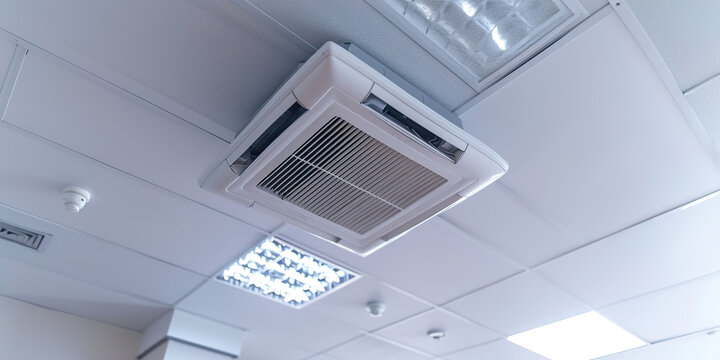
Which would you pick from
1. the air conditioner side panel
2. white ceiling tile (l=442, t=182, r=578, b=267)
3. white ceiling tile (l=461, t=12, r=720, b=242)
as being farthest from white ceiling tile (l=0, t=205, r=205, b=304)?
white ceiling tile (l=461, t=12, r=720, b=242)

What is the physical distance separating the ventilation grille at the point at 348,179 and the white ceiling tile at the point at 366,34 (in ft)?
0.87

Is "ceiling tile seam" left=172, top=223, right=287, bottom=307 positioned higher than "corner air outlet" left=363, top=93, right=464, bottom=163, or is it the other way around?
"ceiling tile seam" left=172, top=223, right=287, bottom=307

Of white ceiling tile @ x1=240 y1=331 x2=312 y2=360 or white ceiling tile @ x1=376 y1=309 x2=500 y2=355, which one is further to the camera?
white ceiling tile @ x1=240 y1=331 x2=312 y2=360

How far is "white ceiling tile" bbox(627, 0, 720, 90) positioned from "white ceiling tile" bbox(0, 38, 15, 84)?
1.51 meters

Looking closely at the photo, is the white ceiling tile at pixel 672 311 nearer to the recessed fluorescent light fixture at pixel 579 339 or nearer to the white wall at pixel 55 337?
the recessed fluorescent light fixture at pixel 579 339

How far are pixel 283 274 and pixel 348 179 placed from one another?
104 cm

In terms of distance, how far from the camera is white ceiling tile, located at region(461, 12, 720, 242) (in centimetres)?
124

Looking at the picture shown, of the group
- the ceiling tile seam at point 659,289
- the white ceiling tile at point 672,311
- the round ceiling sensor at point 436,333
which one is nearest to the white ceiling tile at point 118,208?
the round ceiling sensor at point 436,333

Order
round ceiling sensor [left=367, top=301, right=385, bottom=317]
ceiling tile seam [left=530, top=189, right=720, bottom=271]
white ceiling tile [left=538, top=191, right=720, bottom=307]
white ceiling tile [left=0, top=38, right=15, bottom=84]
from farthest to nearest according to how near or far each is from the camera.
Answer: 1. round ceiling sensor [left=367, top=301, right=385, bottom=317]
2. white ceiling tile [left=538, top=191, right=720, bottom=307]
3. ceiling tile seam [left=530, top=189, right=720, bottom=271]
4. white ceiling tile [left=0, top=38, right=15, bottom=84]

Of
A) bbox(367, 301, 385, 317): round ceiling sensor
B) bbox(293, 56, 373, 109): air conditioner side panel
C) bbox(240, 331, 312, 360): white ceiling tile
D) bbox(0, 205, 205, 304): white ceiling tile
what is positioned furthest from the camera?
bbox(240, 331, 312, 360): white ceiling tile

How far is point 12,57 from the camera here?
4.12 ft

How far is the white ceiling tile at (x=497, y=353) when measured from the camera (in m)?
2.68

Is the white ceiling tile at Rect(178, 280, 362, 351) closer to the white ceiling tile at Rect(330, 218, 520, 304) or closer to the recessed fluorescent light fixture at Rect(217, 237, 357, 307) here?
the recessed fluorescent light fixture at Rect(217, 237, 357, 307)

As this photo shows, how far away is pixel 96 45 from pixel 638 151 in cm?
154
